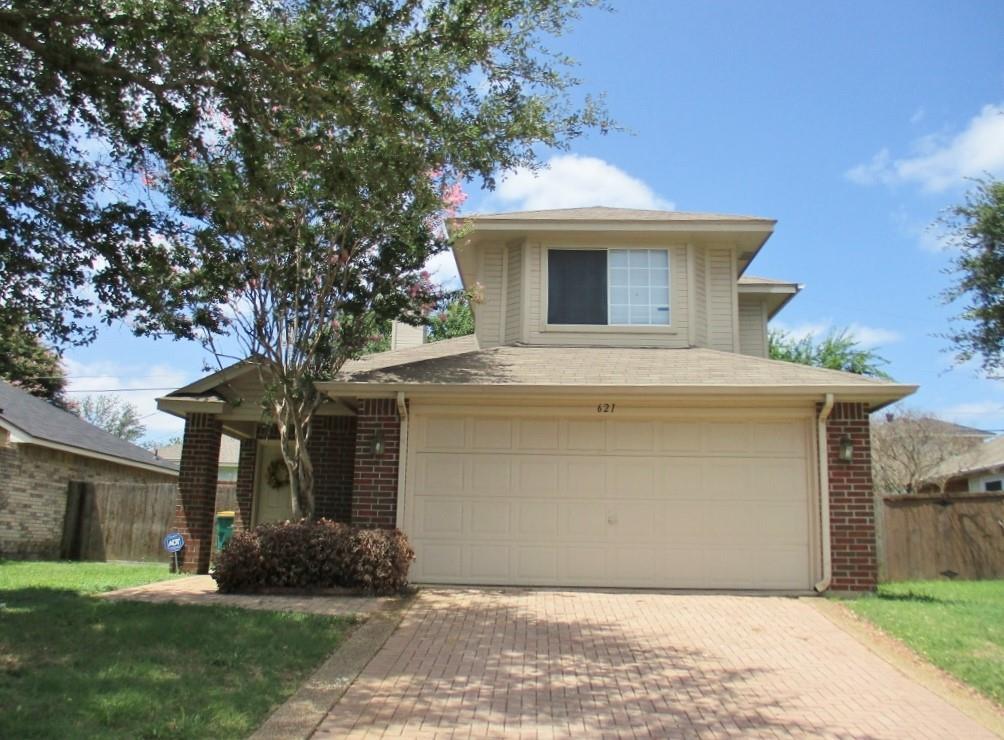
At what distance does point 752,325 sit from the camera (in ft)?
51.2

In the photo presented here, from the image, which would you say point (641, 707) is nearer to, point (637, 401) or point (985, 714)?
point (985, 714)

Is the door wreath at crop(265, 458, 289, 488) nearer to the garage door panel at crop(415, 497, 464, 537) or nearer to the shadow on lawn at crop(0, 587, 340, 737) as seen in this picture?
the garage door panel at crop(415, 497, 464, 537)

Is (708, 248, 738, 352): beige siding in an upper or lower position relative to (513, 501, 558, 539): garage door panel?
upper

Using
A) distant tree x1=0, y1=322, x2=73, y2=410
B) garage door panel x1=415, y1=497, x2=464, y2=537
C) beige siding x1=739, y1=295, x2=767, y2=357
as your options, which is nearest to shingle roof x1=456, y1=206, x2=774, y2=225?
beige siding x1=739, y1=295, x2=767, y2=357

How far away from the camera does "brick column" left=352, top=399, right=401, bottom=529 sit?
420 inches

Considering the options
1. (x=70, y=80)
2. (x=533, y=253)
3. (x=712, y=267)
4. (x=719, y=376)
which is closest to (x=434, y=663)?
(x=719, y=376)

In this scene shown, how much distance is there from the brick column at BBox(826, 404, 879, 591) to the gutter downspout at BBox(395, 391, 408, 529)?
17.2ft

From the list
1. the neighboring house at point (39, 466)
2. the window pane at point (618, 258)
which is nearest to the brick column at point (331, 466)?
the window pane at point (618, 258)

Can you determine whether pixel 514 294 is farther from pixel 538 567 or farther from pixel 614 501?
pixel 538 567

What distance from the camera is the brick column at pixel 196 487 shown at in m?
12.8

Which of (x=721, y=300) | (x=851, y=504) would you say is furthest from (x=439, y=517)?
(x=721, y=300)

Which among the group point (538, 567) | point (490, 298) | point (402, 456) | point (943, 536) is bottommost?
point (538, 567)

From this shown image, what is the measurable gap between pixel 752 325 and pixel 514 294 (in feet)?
16.0

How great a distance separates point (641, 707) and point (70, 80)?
746 centimetres
